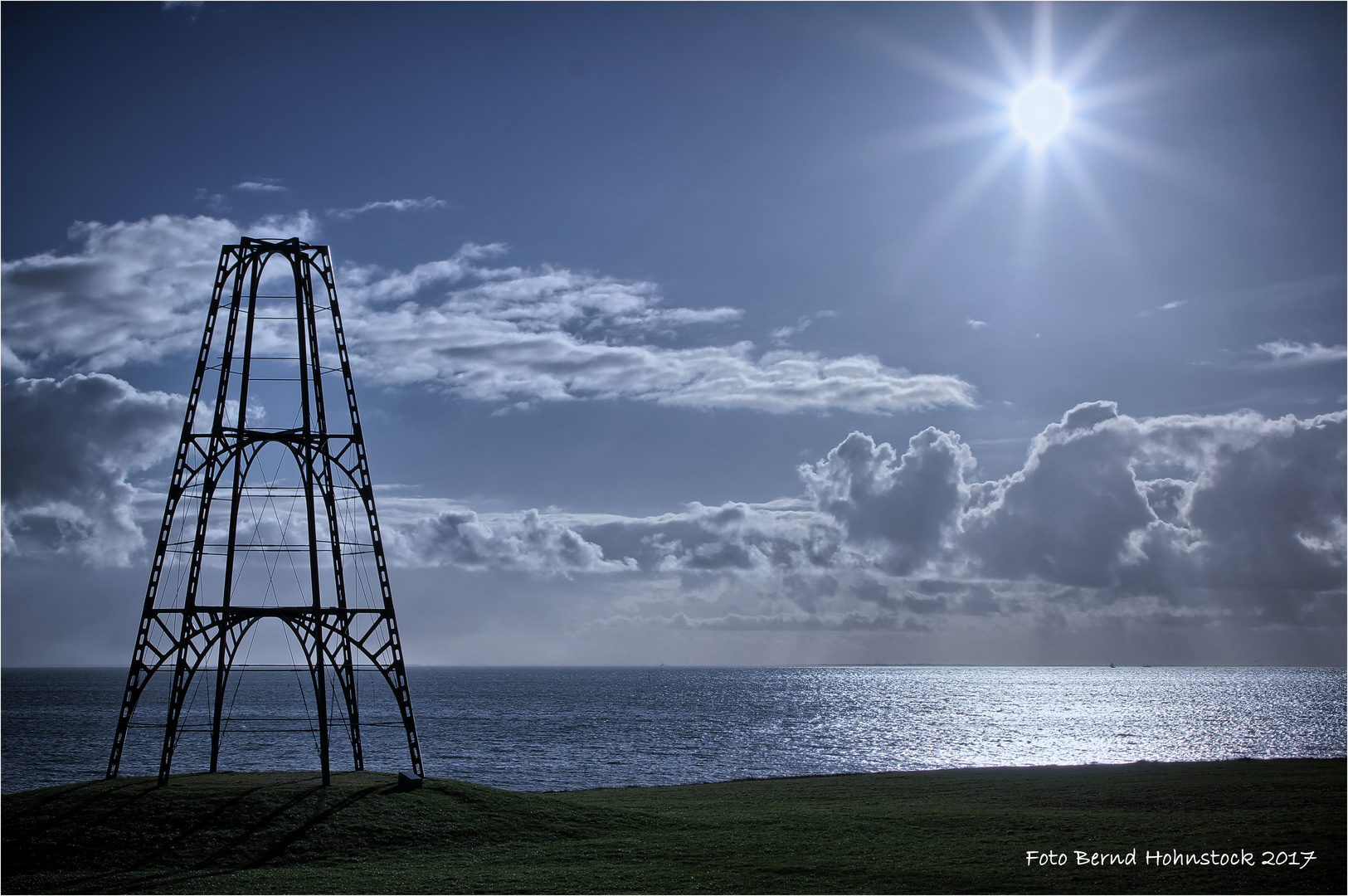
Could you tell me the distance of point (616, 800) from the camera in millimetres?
47594

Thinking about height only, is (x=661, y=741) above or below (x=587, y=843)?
below

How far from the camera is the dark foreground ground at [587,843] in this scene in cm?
2634

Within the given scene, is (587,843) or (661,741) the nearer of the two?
(587,843)

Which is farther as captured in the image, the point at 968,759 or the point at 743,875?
the point at 968,759

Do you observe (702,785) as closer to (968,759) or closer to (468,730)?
(968,759)

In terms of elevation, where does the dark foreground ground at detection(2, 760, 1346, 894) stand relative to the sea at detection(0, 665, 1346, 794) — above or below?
above

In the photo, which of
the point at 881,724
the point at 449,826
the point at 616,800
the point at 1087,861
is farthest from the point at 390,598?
the point at 881,724

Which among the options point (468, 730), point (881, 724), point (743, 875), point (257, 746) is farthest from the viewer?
point (881, 724)

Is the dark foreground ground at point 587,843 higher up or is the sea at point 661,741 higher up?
the dark foreground ground at point 587,843

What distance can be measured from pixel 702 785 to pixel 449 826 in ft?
82.3

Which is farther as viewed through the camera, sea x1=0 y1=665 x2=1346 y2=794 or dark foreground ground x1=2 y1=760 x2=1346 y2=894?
sea x1=0 y1=665 x2=1346 y2=794

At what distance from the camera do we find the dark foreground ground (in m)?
26.3

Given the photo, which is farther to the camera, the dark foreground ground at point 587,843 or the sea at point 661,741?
the sea at point 661,741

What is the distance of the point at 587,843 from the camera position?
3244 cm
